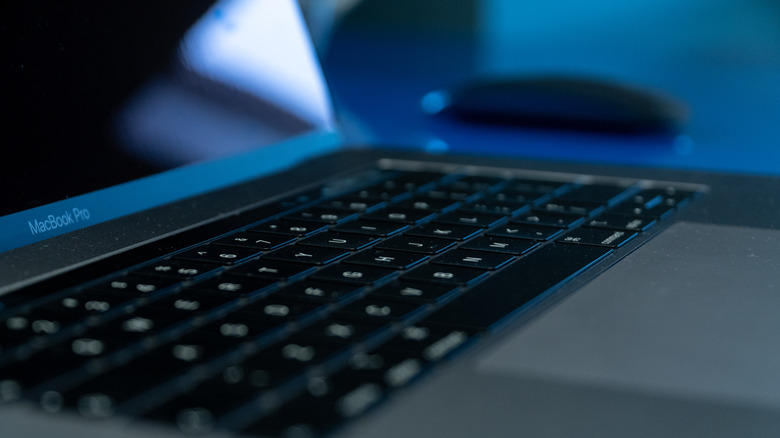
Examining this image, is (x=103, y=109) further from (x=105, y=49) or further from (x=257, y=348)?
(x=257, y=348)

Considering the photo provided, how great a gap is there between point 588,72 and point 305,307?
2.98 ft

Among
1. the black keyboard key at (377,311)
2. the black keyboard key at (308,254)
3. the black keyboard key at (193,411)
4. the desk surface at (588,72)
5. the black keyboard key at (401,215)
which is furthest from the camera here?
the desk surface at (588,72)

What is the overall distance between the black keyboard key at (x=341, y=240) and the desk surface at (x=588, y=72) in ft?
1.07

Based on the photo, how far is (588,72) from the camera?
127 centimetres

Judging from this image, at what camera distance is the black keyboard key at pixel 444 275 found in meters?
0.50

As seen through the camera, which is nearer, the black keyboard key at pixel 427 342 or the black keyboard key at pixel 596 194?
the black keyboard key at pixel 427 342

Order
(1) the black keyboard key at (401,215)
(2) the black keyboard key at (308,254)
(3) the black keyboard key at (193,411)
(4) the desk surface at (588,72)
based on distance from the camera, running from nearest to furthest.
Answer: (3) the black keyboard key at (193,411)
(2) the black keyboard key at (308,254)
(1) the black keyboard key at (401,215)
(4) the desk surface at (588,72)

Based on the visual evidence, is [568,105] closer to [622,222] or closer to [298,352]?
[622,222]

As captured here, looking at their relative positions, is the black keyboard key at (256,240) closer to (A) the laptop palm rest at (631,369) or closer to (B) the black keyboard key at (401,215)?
(B) the black keyboard key at (401,215)

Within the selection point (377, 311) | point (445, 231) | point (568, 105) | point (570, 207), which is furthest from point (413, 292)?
point (568, 105)

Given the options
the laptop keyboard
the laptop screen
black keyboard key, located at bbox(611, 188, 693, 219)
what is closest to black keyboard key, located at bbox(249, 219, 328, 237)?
the laptop keyboard

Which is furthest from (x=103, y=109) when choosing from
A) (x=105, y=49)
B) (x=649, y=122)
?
(x=649, y=122)

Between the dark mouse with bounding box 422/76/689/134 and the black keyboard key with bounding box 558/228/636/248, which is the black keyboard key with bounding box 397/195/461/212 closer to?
the black keyboard key with bounding box 558/228/636/248

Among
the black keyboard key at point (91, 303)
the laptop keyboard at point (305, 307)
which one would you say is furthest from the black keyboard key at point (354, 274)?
the black keyboard key at point (91, 303)
